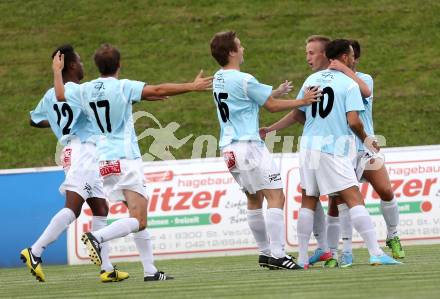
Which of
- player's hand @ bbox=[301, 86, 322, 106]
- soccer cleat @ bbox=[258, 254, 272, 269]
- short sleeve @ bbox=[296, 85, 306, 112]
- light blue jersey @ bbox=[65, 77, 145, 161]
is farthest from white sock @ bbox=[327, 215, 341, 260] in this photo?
light blue jersey @ bbox=[65, 77, 145, 161]

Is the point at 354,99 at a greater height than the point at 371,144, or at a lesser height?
greater

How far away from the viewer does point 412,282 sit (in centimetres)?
840

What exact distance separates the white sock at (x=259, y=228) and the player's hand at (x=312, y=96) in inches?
54.3

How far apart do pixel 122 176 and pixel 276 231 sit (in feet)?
5.52

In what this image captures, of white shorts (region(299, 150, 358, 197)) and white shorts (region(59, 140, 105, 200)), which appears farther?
white shorts (region(59, 140, 105, 200))

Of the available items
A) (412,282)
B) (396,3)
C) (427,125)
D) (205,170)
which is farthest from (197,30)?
(412,282)

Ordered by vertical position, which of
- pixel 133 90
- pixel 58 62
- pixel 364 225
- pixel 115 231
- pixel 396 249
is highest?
pixel 58 62

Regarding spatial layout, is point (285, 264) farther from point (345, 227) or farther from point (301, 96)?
point (301, 96)

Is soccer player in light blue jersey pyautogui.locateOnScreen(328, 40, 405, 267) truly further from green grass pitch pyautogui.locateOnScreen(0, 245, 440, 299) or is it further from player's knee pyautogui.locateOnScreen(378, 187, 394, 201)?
green grass pitch pyautogui.locateOnScreen(0, 245, 440, 299)

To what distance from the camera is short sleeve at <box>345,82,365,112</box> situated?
34.0 ft

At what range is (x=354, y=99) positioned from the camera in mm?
10375

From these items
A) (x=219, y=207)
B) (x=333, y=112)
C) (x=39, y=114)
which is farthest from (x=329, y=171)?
(x=219, y=207)

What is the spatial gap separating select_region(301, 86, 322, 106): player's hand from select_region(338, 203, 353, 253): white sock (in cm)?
126

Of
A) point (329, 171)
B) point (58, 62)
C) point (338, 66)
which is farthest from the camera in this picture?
point (58, 62)
